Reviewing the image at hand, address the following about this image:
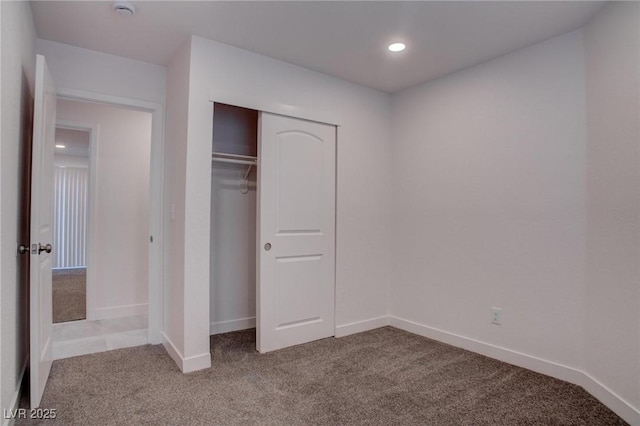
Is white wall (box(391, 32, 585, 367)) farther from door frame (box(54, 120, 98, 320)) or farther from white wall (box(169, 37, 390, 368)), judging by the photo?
door frame (box(54, 120, 98, 320))

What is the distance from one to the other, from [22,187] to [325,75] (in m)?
2.48

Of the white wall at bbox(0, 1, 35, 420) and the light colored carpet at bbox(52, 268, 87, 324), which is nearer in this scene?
the white wall at bbox(0, 1, 35, 420)

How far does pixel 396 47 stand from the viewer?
2.83 m

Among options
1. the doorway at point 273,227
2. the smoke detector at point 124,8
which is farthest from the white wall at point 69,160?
the smoke detector at point 124,8

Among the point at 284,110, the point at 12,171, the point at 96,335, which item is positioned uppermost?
the point at 284,110

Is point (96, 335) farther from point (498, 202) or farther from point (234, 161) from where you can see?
point (498, 202)

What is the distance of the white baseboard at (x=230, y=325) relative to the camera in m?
3.50

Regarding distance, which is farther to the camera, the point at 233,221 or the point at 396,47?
the point at 233,221

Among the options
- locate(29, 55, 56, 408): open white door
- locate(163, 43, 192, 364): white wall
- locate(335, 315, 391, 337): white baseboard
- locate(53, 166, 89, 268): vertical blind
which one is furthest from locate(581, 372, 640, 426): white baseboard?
locate(53, 166, 89, 268): vertical blind

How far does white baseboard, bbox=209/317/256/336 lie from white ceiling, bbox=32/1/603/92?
2438 mm

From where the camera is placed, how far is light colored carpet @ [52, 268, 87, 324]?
4145mm

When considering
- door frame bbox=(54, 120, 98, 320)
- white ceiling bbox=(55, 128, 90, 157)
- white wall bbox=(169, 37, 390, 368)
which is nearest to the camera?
white wall bbox=(169, 37, 390, 368)

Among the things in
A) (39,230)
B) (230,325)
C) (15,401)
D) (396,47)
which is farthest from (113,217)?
(396,47)

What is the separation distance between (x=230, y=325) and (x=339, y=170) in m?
1.85
